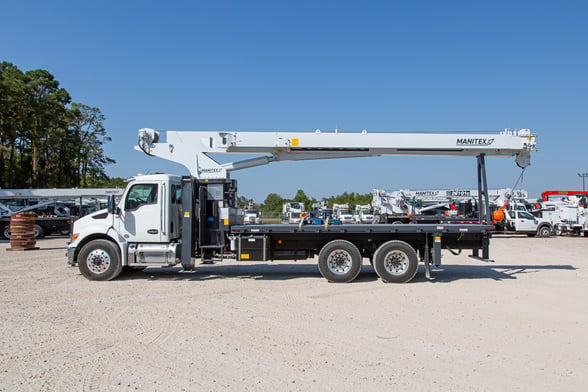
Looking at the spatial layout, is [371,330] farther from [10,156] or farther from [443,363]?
[10,156]

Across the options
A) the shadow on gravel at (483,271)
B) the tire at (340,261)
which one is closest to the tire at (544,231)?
the shadow on gravel at (483,271)

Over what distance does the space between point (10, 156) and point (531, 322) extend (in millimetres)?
43137

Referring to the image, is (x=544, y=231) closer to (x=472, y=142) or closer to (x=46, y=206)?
(x=472, y=142)

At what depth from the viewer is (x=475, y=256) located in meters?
11.0

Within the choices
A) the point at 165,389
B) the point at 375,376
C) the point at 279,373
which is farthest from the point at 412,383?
the point at 165,389

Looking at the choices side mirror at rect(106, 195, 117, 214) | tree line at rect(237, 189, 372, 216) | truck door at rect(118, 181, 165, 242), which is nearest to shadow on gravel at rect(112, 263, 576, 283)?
truck door at rect(118, 181, 165, 242)

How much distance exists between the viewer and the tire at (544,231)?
27978 mm

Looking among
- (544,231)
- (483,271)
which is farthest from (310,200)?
(483,271)

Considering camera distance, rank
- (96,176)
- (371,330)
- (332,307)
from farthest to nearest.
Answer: (96,176) < (332,307) < (371,330)

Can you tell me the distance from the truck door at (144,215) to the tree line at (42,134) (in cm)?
3192

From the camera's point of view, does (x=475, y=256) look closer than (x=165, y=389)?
No

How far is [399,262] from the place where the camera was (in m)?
10.4

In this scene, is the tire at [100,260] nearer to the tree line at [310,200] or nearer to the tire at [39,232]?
the tire at [39,232]

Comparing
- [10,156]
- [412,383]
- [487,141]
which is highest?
[10,156]
